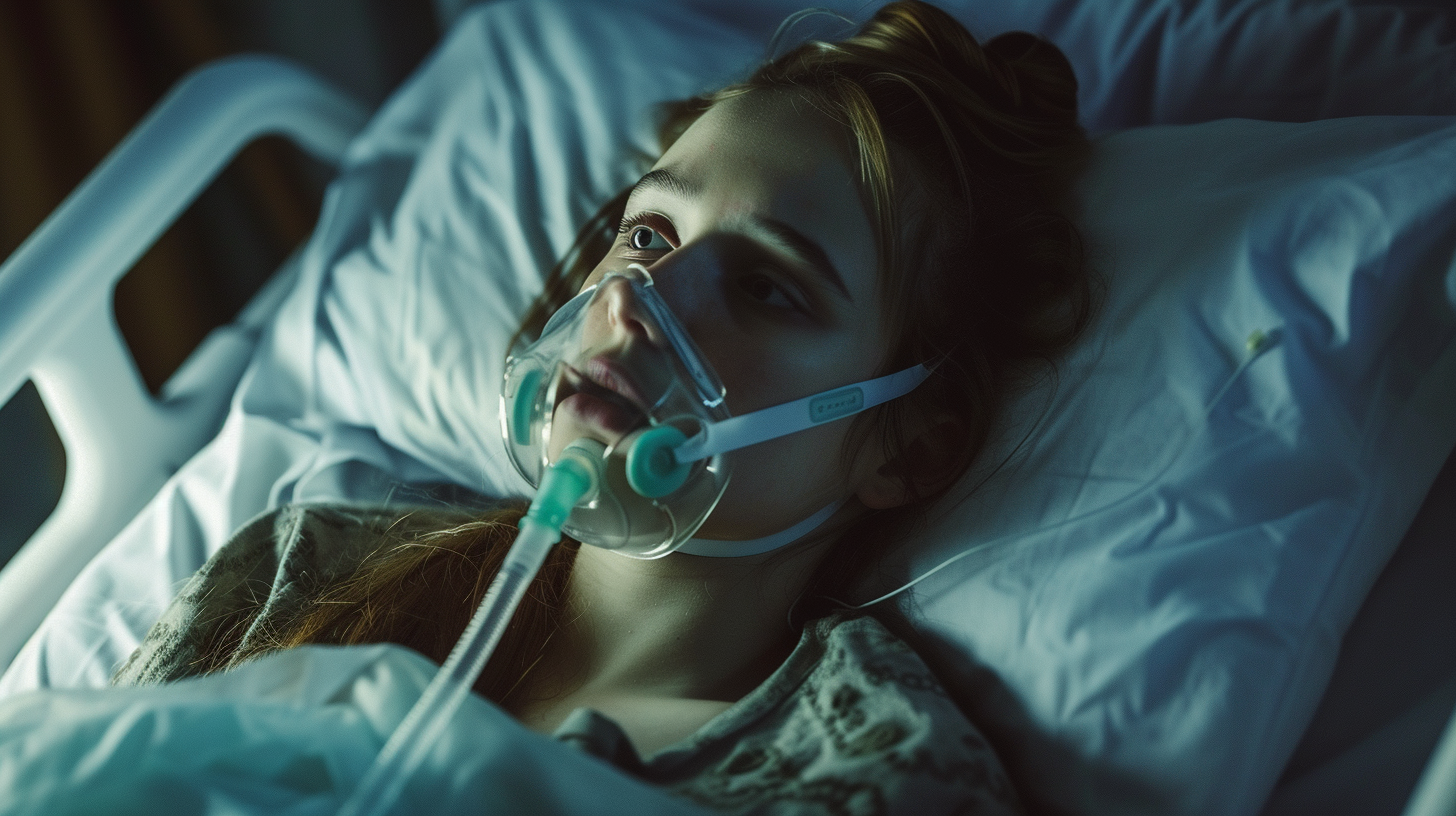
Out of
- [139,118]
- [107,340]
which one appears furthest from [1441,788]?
[139,118]

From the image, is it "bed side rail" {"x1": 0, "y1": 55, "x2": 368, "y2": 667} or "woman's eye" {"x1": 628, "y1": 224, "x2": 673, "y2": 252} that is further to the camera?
"bed side rail" {"x1": 0, "y1": 55, "x2": 368, "y2": 667}

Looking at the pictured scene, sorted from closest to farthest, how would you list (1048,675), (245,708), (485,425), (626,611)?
1. (245,708)
2. (1048,675)
3. (626,611)
4. (485,425)

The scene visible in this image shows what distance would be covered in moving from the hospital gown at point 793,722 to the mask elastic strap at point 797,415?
0.68 ft

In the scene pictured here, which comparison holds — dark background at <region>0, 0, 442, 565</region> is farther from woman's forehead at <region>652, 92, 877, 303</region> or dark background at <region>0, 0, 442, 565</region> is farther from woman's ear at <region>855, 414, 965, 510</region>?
woman's ear at <region>855, 414, 965, 510</region>

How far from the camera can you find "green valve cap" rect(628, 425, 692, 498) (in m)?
0.91

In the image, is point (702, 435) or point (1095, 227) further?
point (1095, 227)

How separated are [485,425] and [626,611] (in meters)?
0.40

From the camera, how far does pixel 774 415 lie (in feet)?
3.25

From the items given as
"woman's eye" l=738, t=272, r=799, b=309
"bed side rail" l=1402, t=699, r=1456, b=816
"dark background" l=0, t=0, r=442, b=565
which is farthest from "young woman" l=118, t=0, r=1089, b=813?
"dark background" l=0, t=0, r=442, b=565

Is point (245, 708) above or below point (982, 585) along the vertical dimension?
above

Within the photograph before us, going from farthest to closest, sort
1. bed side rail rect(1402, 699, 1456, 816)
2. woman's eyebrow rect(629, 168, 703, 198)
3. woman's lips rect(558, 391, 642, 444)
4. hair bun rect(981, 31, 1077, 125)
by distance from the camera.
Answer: hair bun rect(981, 31, 1077, 125), woman's eyebrow rect(629, 168, 703, 198), woman's lips rect(558, 391, 642, 444), bed side rail rect(1402, 699, 1456, 816)

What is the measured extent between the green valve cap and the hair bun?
1.90ft

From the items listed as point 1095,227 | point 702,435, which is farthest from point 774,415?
point 1095,227

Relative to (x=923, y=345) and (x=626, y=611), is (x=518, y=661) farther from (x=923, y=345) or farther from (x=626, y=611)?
(x=923, y=345)
